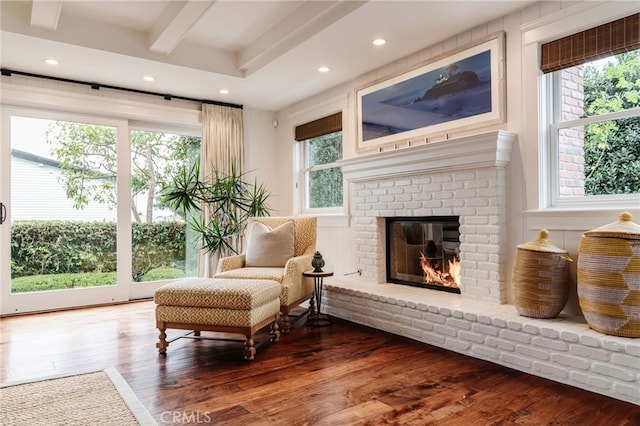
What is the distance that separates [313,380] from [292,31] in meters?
2.66

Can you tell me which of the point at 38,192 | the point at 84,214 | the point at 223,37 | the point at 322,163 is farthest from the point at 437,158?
the point at 38,192

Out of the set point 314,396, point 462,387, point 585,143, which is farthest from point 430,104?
point 314,396

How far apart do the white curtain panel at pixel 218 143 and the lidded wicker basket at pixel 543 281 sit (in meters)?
3.40

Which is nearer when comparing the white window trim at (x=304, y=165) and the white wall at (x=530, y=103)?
the white wall at (x=530, y=103)

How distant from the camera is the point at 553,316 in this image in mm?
2574

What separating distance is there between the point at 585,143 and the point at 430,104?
4.00 feet

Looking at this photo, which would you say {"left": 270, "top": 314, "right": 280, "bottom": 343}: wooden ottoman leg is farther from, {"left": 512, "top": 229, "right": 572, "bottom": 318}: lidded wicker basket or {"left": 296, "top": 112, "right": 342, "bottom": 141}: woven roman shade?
{"left": 296, "top": 112, "right": 342, "bottom": 141}: woven roman shade

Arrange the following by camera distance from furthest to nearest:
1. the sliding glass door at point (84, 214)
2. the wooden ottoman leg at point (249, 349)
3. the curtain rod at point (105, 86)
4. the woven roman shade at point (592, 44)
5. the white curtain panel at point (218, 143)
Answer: the white curtain panel at point (218, 143) → the sliding glass door at point (84, 214) → the curtain rod at point (105, 86) → the wooden ottoman leg at point (249, 349) → the woven roman shade at point (592, 44)

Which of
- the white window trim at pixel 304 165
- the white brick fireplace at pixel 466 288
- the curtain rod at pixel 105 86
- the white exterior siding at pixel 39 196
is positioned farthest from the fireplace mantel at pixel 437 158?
the white exterior siding at pixel 39 196

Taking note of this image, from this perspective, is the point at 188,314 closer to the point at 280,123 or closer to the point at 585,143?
the point at 585,143

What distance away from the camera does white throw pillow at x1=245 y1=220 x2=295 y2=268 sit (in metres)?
3.82

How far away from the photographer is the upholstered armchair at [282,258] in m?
3.46

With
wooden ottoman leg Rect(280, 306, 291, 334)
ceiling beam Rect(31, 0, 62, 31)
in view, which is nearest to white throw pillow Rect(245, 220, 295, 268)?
wooden ottoman leg Rect(280, 306, 291, 334)

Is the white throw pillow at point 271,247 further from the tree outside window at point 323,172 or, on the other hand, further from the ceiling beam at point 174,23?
the ceiling beam at point 174,23
